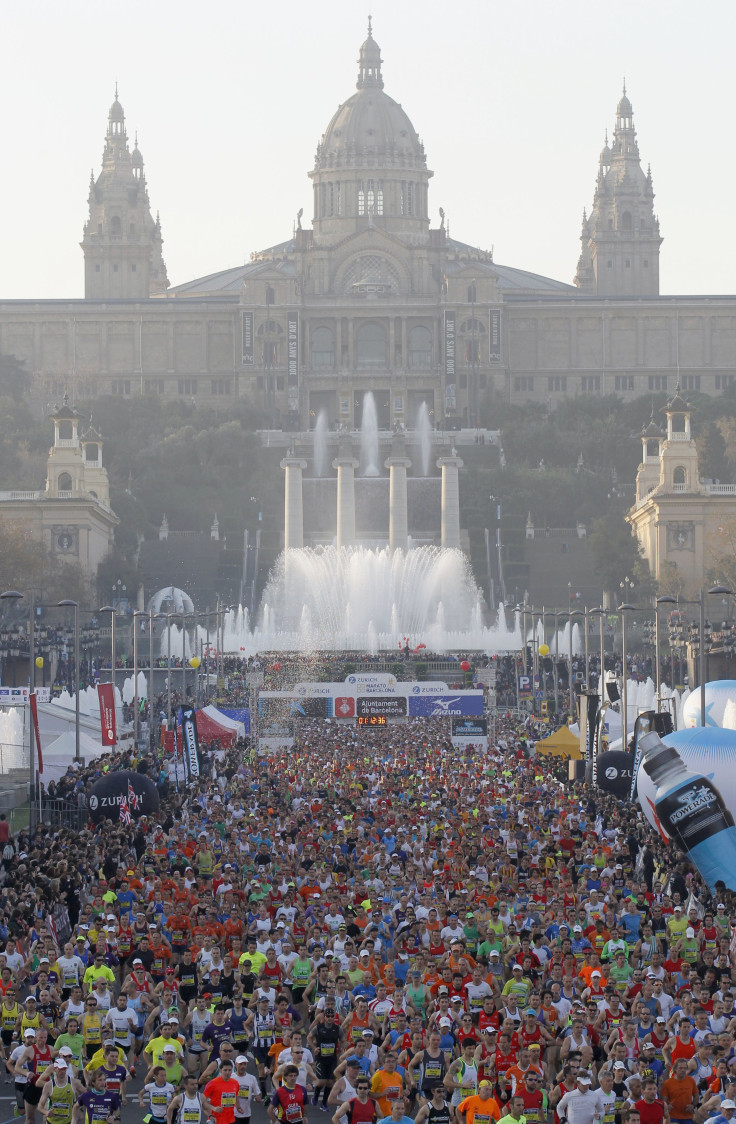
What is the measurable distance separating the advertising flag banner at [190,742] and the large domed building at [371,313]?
3946 inches

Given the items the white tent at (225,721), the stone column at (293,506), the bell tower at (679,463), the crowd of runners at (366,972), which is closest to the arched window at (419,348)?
the stone column at (293,506)

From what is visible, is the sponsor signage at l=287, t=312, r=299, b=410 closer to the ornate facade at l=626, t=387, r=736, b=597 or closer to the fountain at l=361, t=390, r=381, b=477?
the fountain at l=361, t=390, r=381, b=477

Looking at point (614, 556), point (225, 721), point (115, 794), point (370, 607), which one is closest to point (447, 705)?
point (225, 721)

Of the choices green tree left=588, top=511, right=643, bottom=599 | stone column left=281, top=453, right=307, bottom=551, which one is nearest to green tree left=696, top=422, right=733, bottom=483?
green tree left=588, top=511, right=643, bottom=599

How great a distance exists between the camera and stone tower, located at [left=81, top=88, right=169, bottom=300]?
182 m

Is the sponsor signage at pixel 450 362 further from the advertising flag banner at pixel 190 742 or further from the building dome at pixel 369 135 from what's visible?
the advertising flag banner at pixel 190 742

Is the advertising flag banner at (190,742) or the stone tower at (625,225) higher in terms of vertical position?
the stone tower at (625,225)

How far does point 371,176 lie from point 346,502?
64.3m

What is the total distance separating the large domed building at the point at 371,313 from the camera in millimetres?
160500

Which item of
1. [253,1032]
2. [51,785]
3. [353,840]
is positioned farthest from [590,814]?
[253,1032]

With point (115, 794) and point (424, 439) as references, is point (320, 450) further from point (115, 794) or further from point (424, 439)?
point (115, 794)

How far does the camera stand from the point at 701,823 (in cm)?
2828

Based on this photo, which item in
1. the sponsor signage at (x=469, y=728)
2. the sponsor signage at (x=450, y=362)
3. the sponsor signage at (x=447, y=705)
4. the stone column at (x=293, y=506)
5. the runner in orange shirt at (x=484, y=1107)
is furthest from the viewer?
the sponsor signage at (x=450, y=362)

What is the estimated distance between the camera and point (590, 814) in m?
35.0
